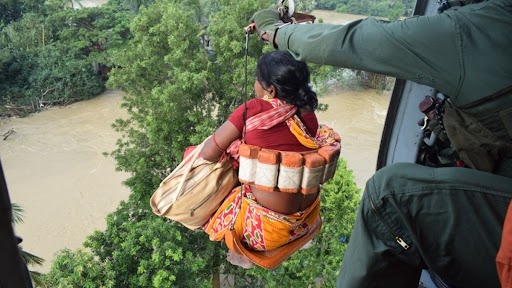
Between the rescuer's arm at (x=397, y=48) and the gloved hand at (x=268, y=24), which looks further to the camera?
the gloved hand at (x=268, y=24)

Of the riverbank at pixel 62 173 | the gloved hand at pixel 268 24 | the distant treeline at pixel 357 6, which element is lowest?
the riverbank at pixel 62 173

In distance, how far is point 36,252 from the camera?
11398 mm

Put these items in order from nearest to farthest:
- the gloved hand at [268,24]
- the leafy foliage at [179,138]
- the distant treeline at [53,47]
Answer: the gloved hand at [268,24] → the leafy foliage at [179,138] → the distant treeline at [53,47]

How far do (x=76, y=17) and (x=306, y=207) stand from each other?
57.0 feet

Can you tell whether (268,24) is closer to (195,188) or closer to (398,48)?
(398,48)

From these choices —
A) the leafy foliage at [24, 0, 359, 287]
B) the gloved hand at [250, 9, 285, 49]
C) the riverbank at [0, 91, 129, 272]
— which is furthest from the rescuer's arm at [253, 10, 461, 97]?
the riverbank at [0, 91, 129, 272]

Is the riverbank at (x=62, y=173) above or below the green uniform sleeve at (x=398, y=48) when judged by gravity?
below

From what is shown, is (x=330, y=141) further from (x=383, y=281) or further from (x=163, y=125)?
(x=163, y=125)

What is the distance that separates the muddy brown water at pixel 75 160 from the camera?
485 inches

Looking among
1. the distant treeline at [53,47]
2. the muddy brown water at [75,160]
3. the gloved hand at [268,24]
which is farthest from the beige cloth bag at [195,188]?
the distant treeline at [53,47]

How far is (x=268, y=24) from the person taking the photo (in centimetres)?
177

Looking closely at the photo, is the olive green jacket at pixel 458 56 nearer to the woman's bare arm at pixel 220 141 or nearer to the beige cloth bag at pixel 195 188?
the woman's bare arm at pixel 220 141

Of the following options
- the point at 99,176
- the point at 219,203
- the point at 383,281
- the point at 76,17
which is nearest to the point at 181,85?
the point at 219,203

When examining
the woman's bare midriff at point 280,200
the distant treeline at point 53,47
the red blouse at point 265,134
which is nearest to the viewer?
the red blouse at point 265,134
